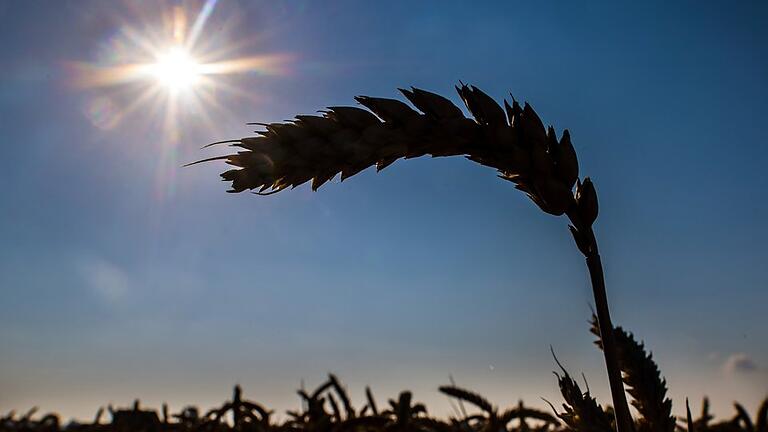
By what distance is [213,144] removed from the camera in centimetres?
284

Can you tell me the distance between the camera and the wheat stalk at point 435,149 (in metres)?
2.75

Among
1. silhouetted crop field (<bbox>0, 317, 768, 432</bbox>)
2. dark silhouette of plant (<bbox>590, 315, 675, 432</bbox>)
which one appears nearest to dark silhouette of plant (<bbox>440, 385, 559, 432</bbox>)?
silhouetted crop field (<bbox>0, 317, 768, 432</bbox>)

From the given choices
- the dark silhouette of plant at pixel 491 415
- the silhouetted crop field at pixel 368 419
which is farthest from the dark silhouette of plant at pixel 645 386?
the dark silhouette of plant at pixel 491 415

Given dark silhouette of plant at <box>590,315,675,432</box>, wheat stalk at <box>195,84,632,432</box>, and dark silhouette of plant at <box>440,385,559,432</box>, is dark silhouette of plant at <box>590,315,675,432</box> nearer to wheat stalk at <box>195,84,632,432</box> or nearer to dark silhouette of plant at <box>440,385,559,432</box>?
wheat stalk at <box>195,84,632,432</box>

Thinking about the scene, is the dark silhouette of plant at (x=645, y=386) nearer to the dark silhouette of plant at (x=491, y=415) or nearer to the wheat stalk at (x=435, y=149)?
the wheat stalk at (x=435, y=149)

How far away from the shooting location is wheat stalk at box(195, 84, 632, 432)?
9.03 ft

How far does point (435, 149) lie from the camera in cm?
299

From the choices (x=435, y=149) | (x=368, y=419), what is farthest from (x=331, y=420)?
(x=435, y=149)

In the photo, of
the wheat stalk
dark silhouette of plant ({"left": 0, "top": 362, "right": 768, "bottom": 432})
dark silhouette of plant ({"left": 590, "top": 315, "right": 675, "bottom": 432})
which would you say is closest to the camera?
dark silhouette of plant ({"left": 0, "top": 362, "right": 768, "bottom": 432})

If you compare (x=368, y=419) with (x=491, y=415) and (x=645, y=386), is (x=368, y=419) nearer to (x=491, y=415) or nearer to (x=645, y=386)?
(x=491, y=415)

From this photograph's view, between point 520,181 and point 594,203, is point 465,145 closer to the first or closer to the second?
point 520,181

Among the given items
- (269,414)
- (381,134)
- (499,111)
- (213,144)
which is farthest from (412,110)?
(269,414)

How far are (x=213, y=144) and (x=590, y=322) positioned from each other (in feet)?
7.52

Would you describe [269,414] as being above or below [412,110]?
below
